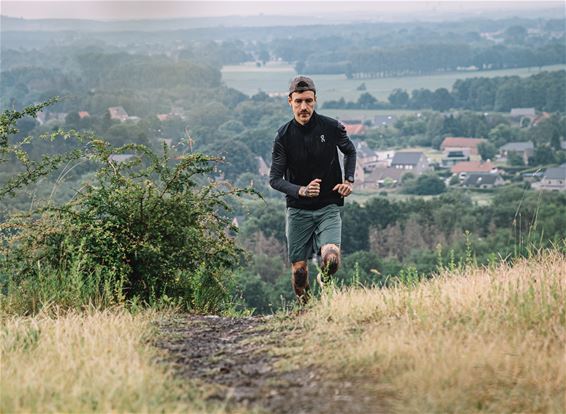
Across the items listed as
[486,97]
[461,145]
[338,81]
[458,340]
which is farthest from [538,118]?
[458,340]

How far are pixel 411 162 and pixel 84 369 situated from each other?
79.0 metres

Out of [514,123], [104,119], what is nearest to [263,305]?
[104,119]

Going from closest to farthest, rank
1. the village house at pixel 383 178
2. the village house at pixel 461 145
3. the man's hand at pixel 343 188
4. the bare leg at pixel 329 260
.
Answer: the bare leg at pixel 329 260
the man's hand at pixel 343 188
the village house at pixel 383 178
the village house at pixel 461 145

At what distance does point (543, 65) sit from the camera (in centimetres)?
15162

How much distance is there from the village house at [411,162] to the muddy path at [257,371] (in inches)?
2916

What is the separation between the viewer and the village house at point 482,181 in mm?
70531

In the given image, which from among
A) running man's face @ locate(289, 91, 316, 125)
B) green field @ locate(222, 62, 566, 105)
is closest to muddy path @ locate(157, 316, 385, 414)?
running man's face @ locate(289, 91, 316, 125)

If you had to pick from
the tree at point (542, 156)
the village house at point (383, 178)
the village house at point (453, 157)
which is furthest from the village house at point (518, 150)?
the village house at point (383, 178)

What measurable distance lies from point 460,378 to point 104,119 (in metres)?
68.8

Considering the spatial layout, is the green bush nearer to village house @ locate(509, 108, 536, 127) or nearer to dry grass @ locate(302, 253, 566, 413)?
dry grass @ locate(302, 253, 566, 413)

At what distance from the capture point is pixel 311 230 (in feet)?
21.3

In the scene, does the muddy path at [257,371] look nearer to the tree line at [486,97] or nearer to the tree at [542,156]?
the tree at [542,156]

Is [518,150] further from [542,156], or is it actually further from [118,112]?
[118,112]

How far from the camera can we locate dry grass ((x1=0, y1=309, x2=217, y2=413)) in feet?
12.8
